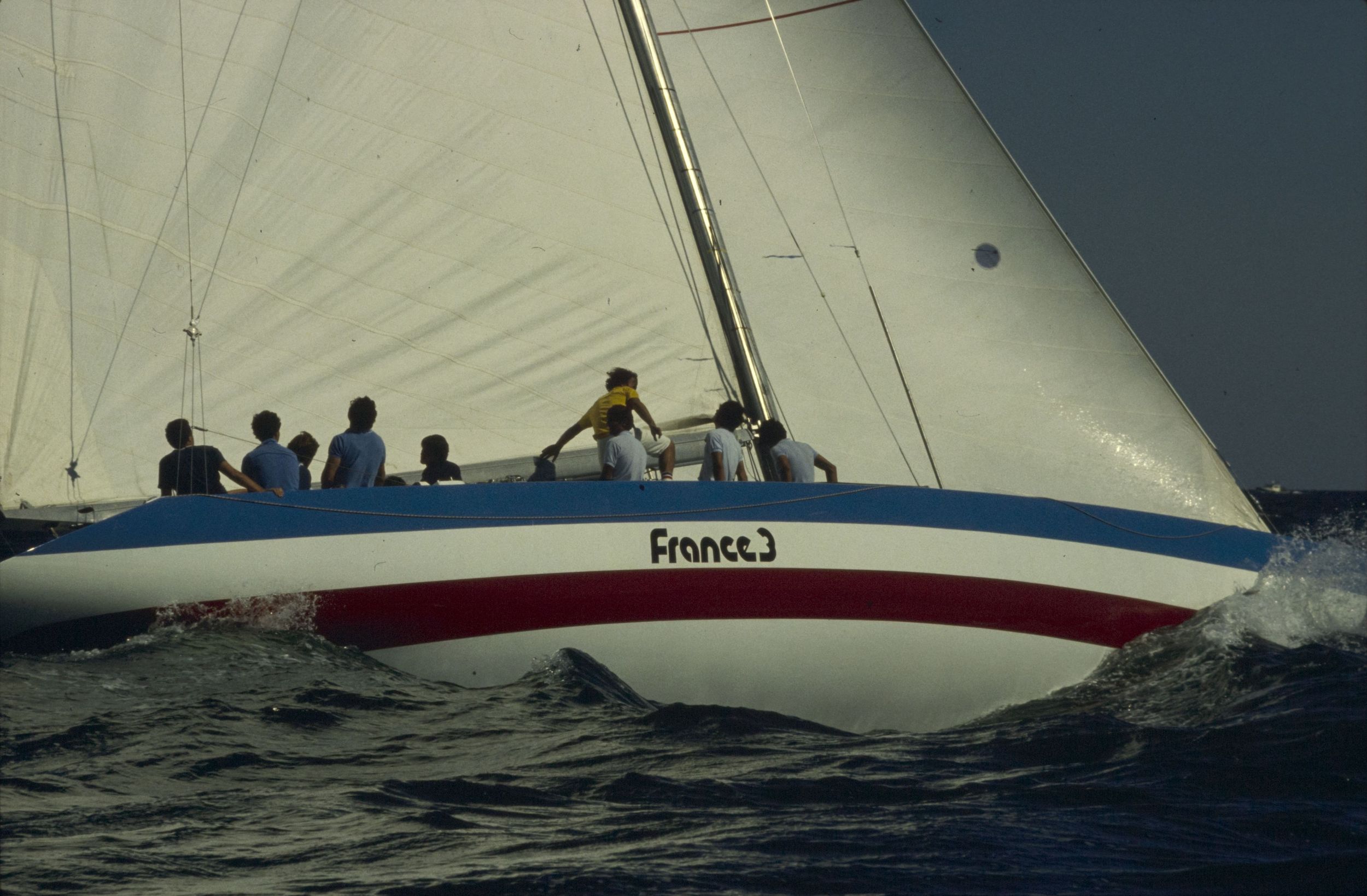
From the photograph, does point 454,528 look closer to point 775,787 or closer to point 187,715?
point 187,715

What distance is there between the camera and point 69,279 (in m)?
8.02

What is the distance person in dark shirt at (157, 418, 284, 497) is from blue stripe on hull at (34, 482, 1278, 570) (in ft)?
2.72

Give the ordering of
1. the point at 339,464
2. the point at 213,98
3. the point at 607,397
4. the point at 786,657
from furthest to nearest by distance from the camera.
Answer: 1. the point at 213,98
2. the point at 607,397
3. the point at 339,464
4. the point at 786,657

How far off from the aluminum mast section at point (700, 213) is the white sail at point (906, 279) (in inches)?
16.4

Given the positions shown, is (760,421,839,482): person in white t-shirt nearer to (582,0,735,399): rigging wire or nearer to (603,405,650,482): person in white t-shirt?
(582,0,735,399): rigging wire

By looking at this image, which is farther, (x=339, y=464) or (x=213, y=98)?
(x=213, y=98)

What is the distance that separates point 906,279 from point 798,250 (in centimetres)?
68

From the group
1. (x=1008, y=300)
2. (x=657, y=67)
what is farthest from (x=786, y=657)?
(x=657, y=67)

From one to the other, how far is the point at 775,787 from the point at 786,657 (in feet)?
5.04

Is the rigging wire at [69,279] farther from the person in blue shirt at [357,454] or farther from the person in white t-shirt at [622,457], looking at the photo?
the person in white t-shirt at [622,457]

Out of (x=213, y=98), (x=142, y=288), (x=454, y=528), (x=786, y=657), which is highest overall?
(x=213, y=98)

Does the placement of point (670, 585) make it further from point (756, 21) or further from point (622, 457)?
point (756, 21)

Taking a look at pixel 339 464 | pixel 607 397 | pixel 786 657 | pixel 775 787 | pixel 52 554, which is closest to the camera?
pixel 775 787

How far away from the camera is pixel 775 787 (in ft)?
16.1
